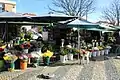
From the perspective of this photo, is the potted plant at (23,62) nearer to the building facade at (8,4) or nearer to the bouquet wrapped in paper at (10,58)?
the bouquet wrapped in paper at (10,58)

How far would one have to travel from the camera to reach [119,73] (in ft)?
31.7

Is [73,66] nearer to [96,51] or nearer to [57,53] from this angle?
[57,53]

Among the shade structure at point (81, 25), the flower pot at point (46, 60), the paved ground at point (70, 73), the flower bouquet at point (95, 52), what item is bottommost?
the paved ground at point (70, 73)

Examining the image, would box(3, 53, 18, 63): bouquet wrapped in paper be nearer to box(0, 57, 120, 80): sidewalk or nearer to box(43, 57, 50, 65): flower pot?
box(0, 57, 120, 80): sidewalk

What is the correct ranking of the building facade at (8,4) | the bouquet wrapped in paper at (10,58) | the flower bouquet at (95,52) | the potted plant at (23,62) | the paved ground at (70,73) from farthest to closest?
the building facade at (8,4) → the flower bouquet at (95,52) → the potted plant at (23,62) → the bouquet wrapped in paper at (10,58) → the paved ground at (70,73)

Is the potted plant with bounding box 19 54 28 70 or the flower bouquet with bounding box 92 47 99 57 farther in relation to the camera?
the flower bouquet with bounding box 92 47 99 57

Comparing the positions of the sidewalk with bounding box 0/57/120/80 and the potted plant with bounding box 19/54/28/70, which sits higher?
the potted plant with bounding box 19/54/28/70

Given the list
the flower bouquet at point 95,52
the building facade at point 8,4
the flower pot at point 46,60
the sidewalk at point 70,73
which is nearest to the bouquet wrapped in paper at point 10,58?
the sidewalk at point 70,73

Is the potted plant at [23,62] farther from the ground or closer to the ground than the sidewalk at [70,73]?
farther from the ground

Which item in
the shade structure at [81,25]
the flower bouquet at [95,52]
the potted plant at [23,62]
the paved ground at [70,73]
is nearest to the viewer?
the paved ground at [70,73]

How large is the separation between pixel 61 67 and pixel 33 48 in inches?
114

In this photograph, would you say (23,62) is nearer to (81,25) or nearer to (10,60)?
(10,60)

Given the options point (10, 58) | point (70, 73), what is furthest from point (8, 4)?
point (70, 73)

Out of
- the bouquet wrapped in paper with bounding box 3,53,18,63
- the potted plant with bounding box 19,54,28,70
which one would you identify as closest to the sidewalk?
the potted plant with bounding box 19,54,28,70
